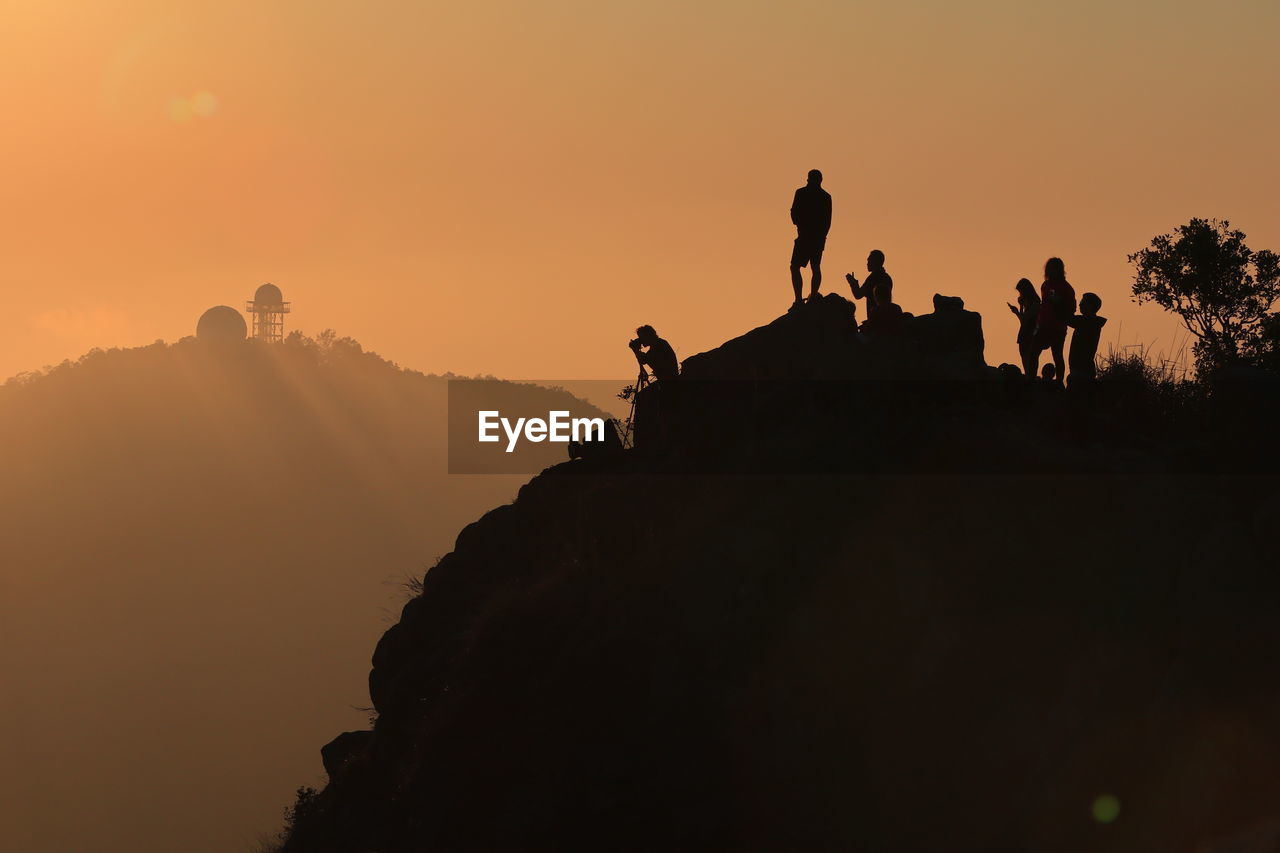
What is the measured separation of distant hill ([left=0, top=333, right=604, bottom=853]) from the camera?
106m

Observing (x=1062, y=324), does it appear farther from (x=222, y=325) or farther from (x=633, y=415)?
(x=222, y=325)

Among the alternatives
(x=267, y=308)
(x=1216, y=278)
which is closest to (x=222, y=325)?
(x=267, y=308)

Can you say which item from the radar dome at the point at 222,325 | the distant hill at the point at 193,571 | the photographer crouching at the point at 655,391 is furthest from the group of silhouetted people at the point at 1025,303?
Result: the radar dome at the point at 222,325

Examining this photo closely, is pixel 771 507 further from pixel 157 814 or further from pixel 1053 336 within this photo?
pixel 157 814

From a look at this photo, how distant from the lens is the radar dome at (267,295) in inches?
6619

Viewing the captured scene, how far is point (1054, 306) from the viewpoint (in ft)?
70.6

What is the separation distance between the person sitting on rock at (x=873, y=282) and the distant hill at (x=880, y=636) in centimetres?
83

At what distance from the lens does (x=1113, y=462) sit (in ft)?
70.1

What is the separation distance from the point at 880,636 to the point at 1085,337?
4.95 metres

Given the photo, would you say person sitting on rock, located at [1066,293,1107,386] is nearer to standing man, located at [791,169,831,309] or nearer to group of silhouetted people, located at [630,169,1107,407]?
group of silhouetted people, located at [630,169,1107,407]

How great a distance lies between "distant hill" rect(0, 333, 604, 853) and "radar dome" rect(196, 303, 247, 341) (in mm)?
1329

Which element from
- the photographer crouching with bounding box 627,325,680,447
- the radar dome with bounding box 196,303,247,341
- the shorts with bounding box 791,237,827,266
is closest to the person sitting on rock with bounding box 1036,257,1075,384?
the shorts with bounding box 791,237,827,266

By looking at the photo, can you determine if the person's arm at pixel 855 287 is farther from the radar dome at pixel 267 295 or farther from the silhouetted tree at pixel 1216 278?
the radar dome at pixel 267 295

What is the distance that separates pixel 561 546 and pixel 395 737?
413 centimetres
